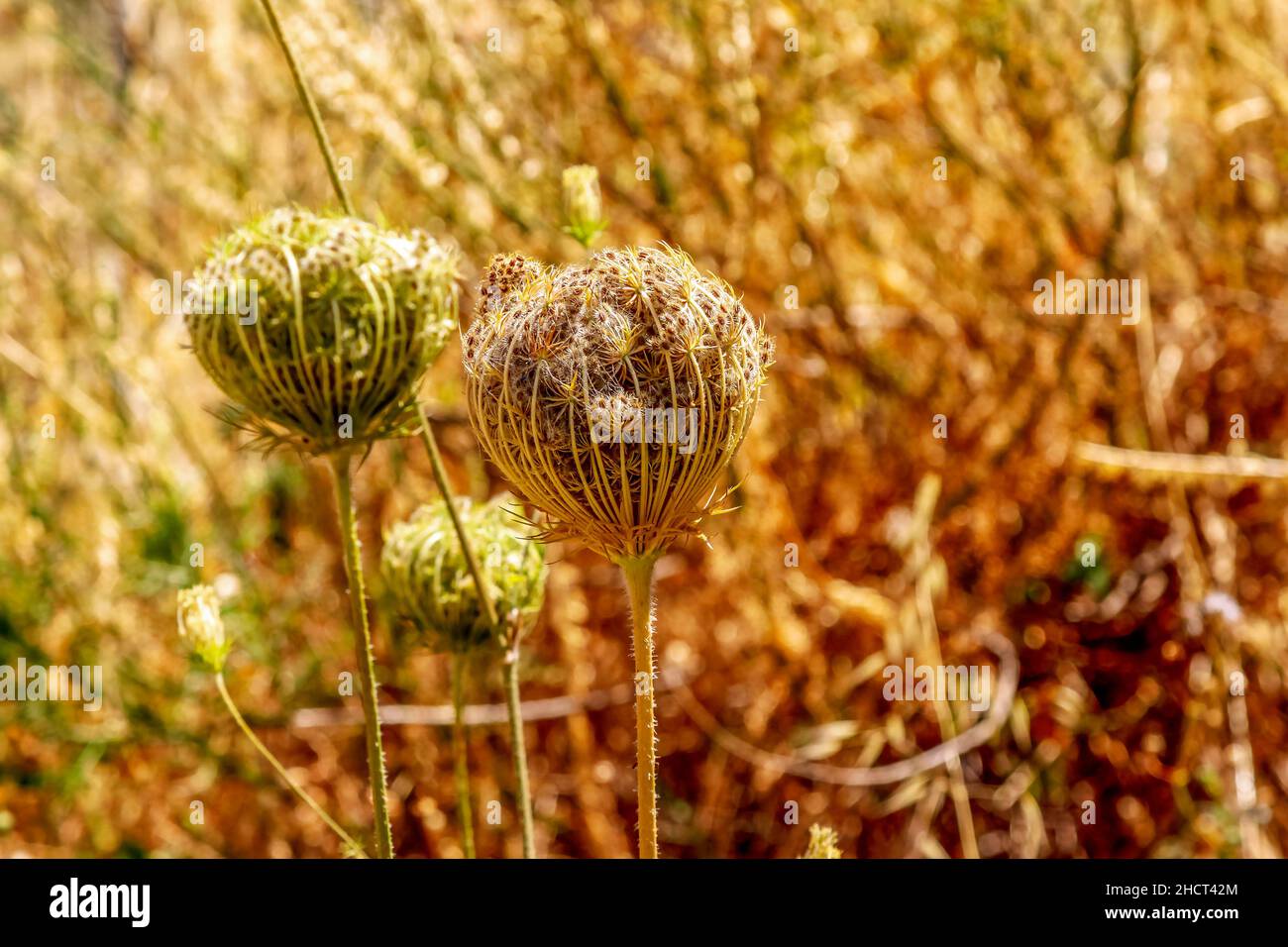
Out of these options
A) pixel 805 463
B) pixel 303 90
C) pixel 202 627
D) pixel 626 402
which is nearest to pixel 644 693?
pixel 626 402

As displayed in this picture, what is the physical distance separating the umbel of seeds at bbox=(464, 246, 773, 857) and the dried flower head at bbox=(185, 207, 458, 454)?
0.44 feet

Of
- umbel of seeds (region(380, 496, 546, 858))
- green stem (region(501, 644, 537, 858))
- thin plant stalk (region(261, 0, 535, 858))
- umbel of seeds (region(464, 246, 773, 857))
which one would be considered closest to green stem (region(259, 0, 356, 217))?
thin plant stalk (region(261, 0, 535, 858))

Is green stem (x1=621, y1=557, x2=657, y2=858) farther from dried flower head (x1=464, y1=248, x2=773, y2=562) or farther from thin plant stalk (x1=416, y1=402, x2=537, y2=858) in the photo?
thin plant stalk (x1=416, y1=402, x2=537, y2=858)

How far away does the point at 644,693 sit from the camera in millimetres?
1031

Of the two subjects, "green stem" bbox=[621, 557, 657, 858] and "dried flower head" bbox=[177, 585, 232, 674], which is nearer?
"green stem" bbox=[621, 557, 657, 858]

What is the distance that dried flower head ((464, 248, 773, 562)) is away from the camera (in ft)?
3.32

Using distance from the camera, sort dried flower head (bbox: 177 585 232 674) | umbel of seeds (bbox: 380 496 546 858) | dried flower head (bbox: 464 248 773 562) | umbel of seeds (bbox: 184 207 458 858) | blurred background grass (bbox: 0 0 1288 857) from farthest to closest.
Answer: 1. blurred background grass (bbox: 0 0 1288 857)
2. umbel of seeds (bbox: 380 496 546 858)
3. dried flower head (bbox: 177 585 232 674)
4. umbel of seeds (bbox: 184 207 458 858)
5. dried flower head (bbox: 464 248 773 562)

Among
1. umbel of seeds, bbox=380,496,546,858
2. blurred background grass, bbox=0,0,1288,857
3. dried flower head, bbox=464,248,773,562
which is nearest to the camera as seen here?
dried flower head, bbox=464,248,773,562

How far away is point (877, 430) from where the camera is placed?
3234 mm

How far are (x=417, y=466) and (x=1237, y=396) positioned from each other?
2278mm

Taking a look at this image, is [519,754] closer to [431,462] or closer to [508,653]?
[508,653]

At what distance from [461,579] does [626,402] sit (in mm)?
462
